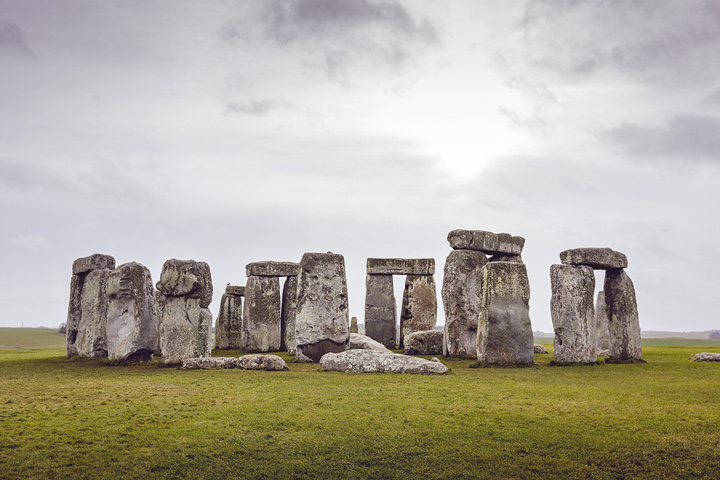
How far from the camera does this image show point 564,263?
47.0 feet

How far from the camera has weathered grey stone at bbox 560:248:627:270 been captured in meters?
14.0

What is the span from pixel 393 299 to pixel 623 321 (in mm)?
8645

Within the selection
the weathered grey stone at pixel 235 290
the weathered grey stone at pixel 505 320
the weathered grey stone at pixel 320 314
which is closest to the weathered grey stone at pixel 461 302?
the weathered grey stone at pixel 505 320

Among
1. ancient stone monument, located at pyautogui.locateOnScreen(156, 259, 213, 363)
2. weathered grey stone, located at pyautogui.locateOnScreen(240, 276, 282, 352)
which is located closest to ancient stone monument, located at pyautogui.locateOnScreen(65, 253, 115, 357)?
ancient stone monument, located at pyautogui.locateOnScreen(156, 259, 213, 363)

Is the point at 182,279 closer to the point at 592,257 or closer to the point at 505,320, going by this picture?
the point at 505,320

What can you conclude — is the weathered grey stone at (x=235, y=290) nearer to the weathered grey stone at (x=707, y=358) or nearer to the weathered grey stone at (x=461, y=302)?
the weathered grey stone at (x=461, y=302)

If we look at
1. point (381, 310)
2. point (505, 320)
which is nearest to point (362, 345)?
point (505, 320)

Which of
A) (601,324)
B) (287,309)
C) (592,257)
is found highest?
(592,257)

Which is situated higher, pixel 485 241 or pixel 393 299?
pixel 485 241

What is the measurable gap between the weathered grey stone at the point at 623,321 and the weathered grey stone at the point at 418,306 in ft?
23.7

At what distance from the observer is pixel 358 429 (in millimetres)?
6359

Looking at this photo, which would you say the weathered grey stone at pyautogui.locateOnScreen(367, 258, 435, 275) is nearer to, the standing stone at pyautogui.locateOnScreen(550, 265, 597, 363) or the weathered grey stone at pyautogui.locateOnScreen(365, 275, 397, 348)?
the weathered grey stone at pyautogui.locateOnScreen(365, 275, 397, 348)

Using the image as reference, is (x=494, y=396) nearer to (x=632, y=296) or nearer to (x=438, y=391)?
(x=438, y=391)

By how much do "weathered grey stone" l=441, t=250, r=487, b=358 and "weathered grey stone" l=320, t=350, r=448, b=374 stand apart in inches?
155
